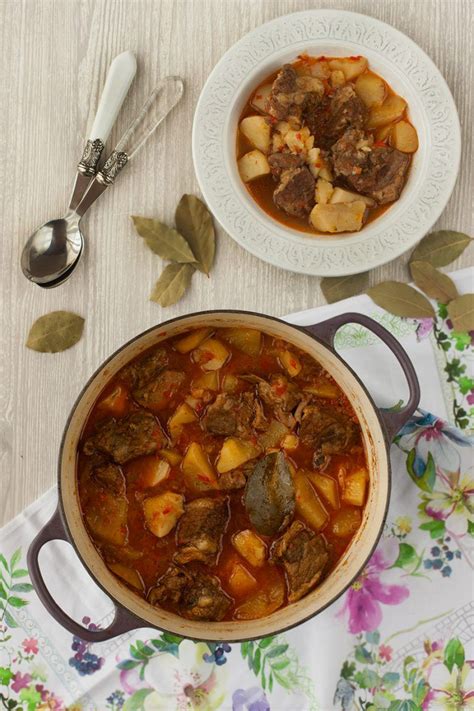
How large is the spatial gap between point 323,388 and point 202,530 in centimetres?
47

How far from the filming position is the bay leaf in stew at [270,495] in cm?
195

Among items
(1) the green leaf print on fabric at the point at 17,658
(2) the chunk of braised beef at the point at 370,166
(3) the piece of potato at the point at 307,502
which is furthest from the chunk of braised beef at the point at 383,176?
(1) the green leaf print on fabric at the point at 17,658

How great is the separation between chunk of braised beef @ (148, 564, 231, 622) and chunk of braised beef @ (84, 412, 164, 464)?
306mm

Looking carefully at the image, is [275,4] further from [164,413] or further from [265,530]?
[265,530]

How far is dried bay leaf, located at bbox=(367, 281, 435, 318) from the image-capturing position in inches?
86.6

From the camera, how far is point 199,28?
7.60 ft

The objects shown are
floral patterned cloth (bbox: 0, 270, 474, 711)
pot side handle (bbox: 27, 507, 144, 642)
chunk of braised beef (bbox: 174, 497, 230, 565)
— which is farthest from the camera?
floral patterned cloth (bbox: 0, 270, 474, 711)

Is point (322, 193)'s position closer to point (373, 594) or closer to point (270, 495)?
point (270, 495)

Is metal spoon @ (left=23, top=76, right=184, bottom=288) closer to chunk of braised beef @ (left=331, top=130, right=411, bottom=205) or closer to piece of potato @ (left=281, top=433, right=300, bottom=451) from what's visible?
chunk of braised beef @ (left=331, top=130, right=411, bottom=205)

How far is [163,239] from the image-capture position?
7.32 feet

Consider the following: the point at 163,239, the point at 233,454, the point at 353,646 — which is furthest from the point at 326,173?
the point at 353,646

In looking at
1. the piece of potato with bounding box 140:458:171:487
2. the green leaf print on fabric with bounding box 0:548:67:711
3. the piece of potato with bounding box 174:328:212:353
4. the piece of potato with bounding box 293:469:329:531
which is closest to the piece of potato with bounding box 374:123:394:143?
the piece of potato with bounding box 174:328:212:353

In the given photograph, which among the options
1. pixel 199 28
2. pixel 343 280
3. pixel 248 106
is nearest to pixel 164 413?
pixel 343 280

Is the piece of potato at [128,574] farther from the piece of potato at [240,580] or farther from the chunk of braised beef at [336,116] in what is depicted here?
the chunk of braised beef at [336,116]
